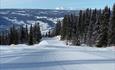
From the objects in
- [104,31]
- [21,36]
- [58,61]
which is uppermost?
[58,61]

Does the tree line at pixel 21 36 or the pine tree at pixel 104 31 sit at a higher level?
the pine tree at pixel 104 31

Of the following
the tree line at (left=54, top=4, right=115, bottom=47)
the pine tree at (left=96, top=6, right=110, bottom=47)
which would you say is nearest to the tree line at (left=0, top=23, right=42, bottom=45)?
the tree line at (left=54, top=4, right=115, bottom=47)

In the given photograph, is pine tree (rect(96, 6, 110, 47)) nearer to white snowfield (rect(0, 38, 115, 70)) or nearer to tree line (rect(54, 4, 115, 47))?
tree line (rect(54, 4, 115, 47))

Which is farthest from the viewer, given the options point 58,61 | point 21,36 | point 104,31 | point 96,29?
point 21,36

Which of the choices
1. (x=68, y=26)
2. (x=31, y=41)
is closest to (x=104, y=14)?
(x=31, y=41)

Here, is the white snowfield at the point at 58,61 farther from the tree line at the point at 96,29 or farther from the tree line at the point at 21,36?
the tree line at the point at 21,36

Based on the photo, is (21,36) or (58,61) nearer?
(58,61)

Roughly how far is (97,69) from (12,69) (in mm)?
3473

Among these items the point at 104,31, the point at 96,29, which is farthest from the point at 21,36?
the point at 104,31

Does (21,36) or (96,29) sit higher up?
(96,29)

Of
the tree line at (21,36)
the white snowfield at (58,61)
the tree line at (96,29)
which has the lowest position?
the tree line at (21,36)

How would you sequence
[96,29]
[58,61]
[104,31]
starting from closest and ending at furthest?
[58,61]
[104,31]
[96,29]

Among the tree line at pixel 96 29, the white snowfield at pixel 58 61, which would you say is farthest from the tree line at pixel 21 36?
the white snowfield at pixel 58 61

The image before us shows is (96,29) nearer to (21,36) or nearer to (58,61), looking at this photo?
(21,36)
